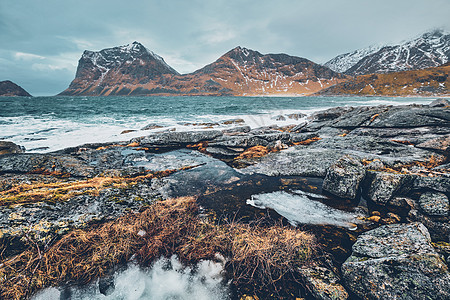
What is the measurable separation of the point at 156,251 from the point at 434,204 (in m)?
7.99

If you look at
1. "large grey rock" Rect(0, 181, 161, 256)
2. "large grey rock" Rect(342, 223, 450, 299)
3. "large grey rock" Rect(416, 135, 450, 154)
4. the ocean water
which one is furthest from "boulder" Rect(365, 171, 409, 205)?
the ocean water

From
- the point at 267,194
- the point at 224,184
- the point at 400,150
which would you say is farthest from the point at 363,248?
the point at 400,150

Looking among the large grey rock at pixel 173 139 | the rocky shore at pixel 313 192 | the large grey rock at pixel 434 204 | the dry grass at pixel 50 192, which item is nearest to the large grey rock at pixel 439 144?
the rocky shore at pixel 313 192

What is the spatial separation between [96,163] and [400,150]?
1875 centimetres

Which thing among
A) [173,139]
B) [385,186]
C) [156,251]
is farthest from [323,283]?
[173,139]

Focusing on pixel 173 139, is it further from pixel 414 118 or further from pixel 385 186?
pixel 414 118

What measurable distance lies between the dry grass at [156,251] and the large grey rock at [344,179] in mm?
3317

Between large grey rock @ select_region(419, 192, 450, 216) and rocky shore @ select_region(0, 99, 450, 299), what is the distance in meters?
0.02

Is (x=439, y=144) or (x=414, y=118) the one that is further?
(x=414, y=118)

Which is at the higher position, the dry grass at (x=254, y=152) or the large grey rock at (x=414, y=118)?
the large grey rock at (x=414, y=118)

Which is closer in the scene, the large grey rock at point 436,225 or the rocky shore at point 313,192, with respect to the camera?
the rocky shore at point 313,192

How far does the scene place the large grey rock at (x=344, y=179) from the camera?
276 inches

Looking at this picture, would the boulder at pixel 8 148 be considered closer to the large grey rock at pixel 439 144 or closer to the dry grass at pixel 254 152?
the dry grass at pixel 254 152

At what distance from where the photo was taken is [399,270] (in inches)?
135
